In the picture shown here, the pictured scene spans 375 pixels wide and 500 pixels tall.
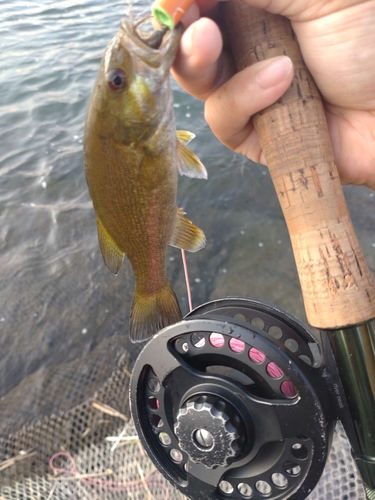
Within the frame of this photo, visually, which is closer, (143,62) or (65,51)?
(143,62)

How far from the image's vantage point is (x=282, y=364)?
1.49 metres

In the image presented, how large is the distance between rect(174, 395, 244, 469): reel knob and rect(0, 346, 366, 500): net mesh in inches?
48.7

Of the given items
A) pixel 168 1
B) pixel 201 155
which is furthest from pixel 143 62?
pixel 201 155

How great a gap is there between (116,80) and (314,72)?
970 mm

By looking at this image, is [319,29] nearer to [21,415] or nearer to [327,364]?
[327,364]

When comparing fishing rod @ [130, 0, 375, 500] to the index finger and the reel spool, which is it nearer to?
the reel spool

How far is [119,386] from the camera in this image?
11.2 ft

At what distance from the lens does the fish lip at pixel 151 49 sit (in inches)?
55.4

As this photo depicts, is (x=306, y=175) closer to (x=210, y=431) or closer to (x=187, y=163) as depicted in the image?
(x=187, y=163)

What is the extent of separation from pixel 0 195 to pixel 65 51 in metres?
5.67

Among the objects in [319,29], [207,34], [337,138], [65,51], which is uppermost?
[207,34]

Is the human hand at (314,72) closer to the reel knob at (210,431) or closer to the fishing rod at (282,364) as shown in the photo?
the fishing rod at (282,364)

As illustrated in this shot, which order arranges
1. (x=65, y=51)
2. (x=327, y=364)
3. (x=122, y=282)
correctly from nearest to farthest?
(x=327, y=364) → (x=122, y=282) → (x=65, y=51)

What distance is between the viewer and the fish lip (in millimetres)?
1406
